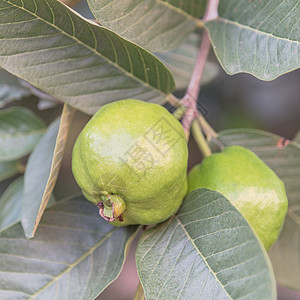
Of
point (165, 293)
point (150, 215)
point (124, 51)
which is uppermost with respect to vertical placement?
point (124, 51)

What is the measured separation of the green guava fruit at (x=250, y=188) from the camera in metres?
0.89

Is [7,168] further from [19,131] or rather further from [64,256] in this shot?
[64,256]

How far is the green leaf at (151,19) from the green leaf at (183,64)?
383 mm

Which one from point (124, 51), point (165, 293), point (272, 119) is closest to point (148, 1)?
point (124, 51)

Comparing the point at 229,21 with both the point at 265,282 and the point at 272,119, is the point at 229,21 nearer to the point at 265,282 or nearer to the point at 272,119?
the point at 265,282

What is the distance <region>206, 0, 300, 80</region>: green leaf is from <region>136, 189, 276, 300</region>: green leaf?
1.02 ft

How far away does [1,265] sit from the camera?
1003 mm

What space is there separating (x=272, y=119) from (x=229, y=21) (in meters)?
1.17

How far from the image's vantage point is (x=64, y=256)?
1.03 metres

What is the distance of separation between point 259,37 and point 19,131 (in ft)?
3.02

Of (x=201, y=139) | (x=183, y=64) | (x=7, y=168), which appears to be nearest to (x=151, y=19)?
(x=201, y=139)

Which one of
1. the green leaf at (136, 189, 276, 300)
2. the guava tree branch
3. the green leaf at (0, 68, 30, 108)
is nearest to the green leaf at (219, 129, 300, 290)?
the guava tree branch

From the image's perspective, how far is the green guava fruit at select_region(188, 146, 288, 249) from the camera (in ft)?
2.92

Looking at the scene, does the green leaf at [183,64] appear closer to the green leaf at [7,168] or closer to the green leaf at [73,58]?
the green leaf at [73,58]
